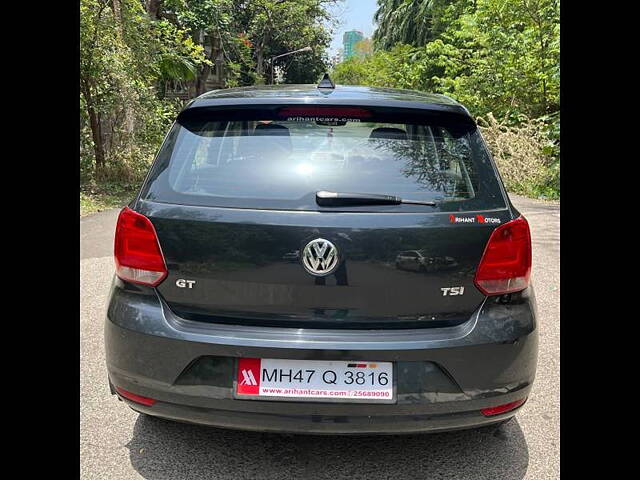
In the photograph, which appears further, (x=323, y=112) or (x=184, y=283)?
(x=323, y=112)

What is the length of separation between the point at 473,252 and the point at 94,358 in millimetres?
2743

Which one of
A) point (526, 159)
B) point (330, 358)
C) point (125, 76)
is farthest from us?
point (526, 159)

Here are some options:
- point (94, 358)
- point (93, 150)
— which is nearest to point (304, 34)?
point (93, 150)

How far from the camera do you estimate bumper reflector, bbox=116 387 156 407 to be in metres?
2.34

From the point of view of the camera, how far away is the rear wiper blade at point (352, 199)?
89.2 inches

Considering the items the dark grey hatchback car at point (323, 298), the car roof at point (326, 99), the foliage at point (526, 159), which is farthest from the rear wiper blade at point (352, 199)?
the foliage at point (526, 159)

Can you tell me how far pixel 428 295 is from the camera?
88.4 inches

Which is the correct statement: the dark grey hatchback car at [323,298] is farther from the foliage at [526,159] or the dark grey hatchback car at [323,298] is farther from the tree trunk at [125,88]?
the foliage at [526,159]

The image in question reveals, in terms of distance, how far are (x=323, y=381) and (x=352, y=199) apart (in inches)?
27.3

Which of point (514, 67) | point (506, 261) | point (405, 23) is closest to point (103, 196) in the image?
point (506, 261)

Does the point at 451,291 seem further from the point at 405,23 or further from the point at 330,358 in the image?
the point at 405,23

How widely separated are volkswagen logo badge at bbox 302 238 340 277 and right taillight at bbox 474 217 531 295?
1.87 ft

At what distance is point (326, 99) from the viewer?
2.56 metres

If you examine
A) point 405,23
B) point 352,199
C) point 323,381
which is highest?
point 405,23
